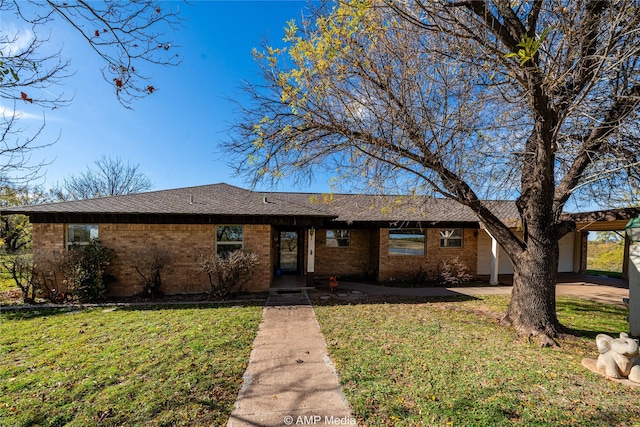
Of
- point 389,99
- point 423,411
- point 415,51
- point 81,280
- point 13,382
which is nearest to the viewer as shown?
point 423,411

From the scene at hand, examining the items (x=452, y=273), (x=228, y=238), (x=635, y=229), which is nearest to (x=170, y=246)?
(x=228, y=238)

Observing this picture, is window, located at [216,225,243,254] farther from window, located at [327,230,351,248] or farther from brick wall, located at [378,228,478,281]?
brick wall, located at [378,228,478,281]

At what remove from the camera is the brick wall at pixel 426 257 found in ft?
43.4

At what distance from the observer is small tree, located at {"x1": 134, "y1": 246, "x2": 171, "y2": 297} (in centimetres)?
962

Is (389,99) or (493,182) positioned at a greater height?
(389,99)

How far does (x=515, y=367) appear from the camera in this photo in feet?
15.9

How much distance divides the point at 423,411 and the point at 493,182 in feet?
18.6

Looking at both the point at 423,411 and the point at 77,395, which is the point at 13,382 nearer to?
the point at 77,395

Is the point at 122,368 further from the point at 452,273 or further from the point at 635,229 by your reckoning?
the point at 452,273

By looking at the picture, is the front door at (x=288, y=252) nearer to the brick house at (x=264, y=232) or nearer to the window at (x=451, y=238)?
the brick house at (x=264, y=232)

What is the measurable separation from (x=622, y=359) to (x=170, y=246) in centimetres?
1177

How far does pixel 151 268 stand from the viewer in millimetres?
9672

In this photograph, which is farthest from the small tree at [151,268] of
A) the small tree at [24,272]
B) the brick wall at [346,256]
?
the brick wall at [346,256]

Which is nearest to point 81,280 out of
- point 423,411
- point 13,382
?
point 13,382
